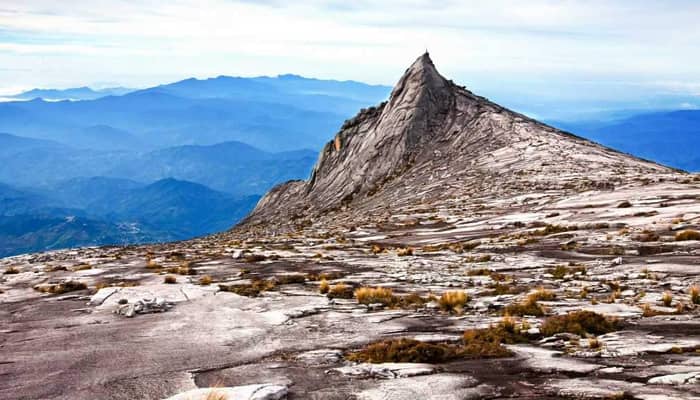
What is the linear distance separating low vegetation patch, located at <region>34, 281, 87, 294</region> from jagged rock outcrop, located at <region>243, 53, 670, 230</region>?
42.0 meters

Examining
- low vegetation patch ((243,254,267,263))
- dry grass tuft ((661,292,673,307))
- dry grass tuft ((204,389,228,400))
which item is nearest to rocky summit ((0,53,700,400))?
dry grass tuft ((204,389,228,400))

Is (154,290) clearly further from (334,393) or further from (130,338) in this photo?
(334,393)

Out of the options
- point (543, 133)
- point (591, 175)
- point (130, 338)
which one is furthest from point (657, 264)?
point (543, 133)

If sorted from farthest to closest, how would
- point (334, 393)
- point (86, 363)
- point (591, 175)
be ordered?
point (591, 175), point (86, 363), point (334, 393)

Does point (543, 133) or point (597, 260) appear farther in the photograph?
point (543, 133)

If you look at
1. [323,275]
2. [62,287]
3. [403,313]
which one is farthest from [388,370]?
[62,287]

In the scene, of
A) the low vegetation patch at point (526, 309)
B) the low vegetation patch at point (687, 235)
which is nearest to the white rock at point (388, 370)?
the low vegetation patch at point (526, 309)

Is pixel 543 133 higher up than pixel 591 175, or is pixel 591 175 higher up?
pixel 543 133

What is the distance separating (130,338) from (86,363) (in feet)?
7.42

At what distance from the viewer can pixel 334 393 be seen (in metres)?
11.3

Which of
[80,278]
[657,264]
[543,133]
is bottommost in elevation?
[80,278]

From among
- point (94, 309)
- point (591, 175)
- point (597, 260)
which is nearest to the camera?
point (94, 309)

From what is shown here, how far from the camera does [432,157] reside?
81625 millimetres

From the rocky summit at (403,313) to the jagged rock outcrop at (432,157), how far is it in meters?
15.7
